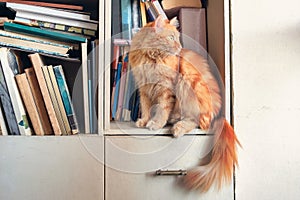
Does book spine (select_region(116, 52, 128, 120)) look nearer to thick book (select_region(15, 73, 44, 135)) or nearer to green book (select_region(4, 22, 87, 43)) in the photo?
green book (select_region(4, 22, 87, 43))

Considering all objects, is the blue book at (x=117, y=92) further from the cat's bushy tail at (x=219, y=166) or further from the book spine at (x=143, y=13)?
the cat's bushy tail at (x=219, y=166)

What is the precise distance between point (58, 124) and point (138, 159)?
0.90 feet

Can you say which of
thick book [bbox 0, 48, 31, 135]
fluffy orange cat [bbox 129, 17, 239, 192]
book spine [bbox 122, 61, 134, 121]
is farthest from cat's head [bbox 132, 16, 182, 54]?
thick book [bbox 0, 48, 31, 135]

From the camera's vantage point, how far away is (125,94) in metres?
1.06

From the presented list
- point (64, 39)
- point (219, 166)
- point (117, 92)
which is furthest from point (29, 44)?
point (219, 166)

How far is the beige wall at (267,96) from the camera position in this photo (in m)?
1.00

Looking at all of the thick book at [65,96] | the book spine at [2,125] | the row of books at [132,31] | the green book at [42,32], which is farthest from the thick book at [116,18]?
the book spine at [2,125]

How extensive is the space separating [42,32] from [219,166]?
2.33 feet

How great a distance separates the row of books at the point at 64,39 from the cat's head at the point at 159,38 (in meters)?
0.16

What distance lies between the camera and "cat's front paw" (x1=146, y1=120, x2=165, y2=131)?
962 millimetres

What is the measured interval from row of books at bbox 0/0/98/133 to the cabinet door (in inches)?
4.8

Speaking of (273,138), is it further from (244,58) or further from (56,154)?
(56,154)

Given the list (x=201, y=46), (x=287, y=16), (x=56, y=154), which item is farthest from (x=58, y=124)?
(x=287, y=16)

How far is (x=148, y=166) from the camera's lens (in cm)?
94
